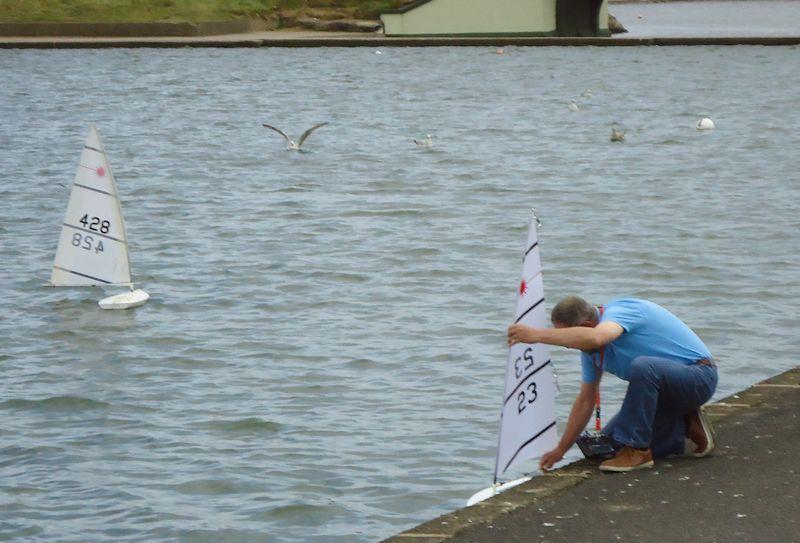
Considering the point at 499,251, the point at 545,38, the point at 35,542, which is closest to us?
the point at 35,542

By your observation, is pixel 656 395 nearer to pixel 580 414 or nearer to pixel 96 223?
pixel 580 414

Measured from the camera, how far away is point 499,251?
23.7 m

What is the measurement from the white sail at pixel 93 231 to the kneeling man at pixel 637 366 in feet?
37.1

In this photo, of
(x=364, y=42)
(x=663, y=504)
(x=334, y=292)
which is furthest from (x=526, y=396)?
(x=364, y=42)

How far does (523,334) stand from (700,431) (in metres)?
1.32

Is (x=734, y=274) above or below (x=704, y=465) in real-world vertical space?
below

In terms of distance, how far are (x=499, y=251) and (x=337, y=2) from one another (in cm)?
7216

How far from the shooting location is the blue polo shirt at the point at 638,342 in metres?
9.21

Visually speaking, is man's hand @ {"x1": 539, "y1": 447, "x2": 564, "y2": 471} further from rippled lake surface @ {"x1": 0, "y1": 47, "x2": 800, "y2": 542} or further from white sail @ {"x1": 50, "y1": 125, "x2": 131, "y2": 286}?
white sail @ {"x1": 50, "y1": 125, "x2": 131, "y2": 286}

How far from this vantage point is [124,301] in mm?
19641

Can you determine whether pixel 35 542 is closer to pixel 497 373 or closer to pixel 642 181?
pixel 497 373

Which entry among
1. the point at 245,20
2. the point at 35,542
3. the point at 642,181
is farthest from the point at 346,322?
the point at 245,20

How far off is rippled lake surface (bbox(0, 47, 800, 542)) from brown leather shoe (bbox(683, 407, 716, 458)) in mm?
2603

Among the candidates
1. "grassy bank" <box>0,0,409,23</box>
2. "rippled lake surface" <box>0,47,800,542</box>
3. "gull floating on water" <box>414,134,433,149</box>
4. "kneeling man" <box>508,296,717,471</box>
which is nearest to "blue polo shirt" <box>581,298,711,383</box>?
"kneeling man" <box>508,296,717,471</box>
